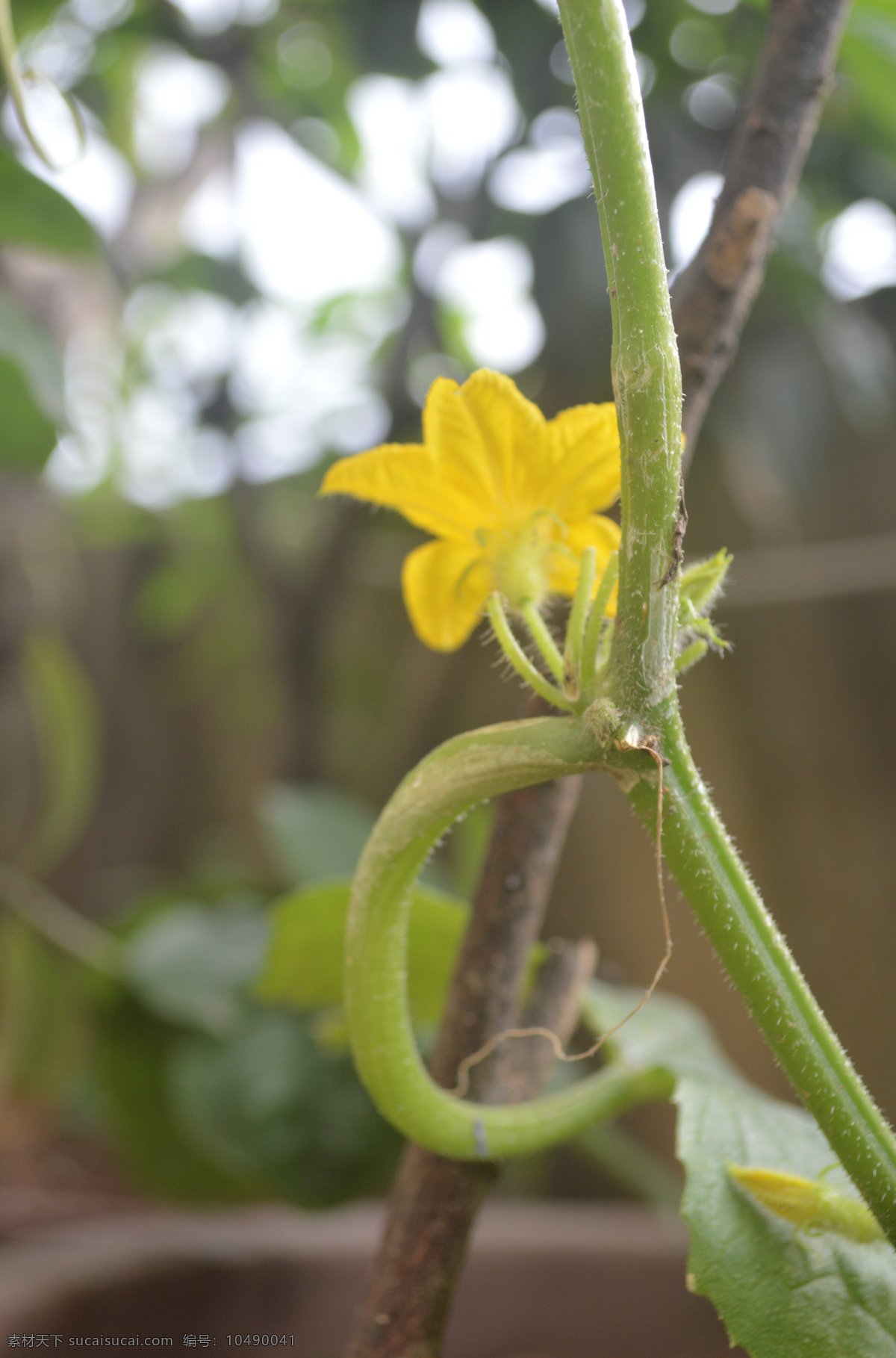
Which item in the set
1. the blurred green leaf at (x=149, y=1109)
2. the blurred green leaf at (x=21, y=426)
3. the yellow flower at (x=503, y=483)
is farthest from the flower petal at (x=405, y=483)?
the blurred green leaf at (x=149, y=1109)

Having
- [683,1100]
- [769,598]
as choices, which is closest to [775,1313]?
[683,1100]

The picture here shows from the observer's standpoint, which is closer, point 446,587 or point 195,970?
point 446,587

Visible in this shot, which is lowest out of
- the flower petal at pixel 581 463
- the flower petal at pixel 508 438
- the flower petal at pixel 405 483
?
the flower petal at pixel 581 463

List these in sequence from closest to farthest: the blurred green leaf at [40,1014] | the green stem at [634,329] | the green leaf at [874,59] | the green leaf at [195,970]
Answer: the green stem at [634,329], the green leaf at [874,59], the green leaf at [195,970], the blurred green leaf at [40,1014]

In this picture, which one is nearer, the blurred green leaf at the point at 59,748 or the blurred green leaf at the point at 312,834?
the blurred green leaf at the point at 312,834

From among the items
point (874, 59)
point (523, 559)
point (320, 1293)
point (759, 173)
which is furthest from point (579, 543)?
point (320, 1293)

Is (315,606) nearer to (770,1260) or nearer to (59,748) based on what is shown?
(59,748)

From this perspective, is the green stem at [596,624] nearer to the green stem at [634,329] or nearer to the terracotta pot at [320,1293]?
the green stem at [634,329]

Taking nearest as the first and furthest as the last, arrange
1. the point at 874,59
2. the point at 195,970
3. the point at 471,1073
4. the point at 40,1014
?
the point at 471,1073
the point at 874,59
the point at 195,970
the point at 40,1014
